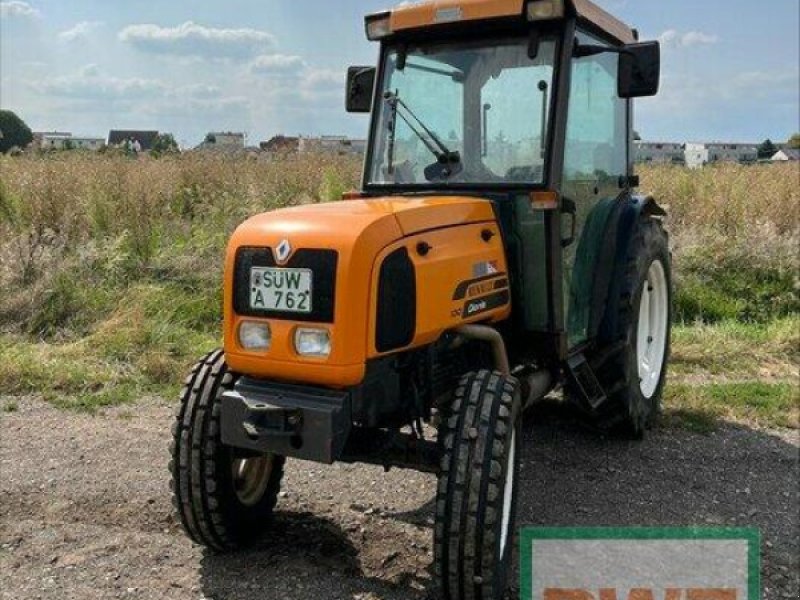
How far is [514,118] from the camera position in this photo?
3.83m

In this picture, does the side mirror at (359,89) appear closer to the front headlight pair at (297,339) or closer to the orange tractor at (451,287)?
the orange tractor at (451,287)

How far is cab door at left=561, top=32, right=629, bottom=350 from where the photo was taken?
3.91 m

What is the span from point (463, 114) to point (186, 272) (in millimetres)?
4524

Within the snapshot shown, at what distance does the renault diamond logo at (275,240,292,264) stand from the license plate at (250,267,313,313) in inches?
1.5

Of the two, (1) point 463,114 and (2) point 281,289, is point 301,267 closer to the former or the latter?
(2) point 281,289

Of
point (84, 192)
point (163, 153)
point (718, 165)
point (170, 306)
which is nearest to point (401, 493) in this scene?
point (170, 306)

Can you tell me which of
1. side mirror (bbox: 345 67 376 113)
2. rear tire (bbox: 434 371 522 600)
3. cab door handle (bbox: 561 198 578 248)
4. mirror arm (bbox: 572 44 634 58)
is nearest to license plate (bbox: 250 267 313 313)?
rear tire (bbox: 434 371 522 600)

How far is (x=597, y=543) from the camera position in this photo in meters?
3.19

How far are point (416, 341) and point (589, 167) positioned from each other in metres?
1.63

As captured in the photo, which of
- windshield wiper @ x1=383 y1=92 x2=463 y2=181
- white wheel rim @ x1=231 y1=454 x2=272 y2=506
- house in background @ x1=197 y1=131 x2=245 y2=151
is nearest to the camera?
white wheel rim @ x1=231 y1=454 x2=272 y2=506

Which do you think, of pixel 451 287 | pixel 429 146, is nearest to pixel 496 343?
pixel 451 287

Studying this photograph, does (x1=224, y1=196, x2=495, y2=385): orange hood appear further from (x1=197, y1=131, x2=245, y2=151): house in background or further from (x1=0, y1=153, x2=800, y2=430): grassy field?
(x1=197, y1=131, x2=245, y2=151): house in background

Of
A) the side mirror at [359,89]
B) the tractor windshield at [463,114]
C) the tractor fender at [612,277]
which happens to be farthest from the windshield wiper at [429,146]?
the tractor fender at [612,277]

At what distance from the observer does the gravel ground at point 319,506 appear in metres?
3.25
